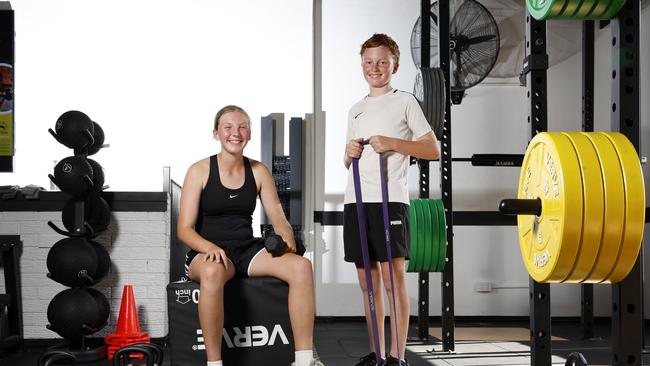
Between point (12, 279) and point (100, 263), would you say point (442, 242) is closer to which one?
point (100, 263)

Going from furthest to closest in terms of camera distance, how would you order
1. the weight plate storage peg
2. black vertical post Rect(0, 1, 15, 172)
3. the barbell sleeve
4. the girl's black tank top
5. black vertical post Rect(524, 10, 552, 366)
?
black vertical post Rect(0, 1, 15, 172), the girl's black tank top, black vertical post Rect(524, 10, 552, 366), the barbell sleeve, the weight plate storage peg

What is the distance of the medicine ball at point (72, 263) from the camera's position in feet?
12.3

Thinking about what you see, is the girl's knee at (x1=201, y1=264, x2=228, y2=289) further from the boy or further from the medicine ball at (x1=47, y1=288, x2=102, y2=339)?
the medicine ball at (x1=47, y1=288, x2=102, y2=339)

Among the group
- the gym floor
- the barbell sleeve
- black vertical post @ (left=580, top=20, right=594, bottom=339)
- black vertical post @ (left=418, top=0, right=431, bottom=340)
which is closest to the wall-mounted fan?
black vertical post @ (left=418, top=0, right=431, bottom=340)

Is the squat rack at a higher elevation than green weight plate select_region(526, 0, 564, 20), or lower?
lower

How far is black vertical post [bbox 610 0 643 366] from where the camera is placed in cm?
206

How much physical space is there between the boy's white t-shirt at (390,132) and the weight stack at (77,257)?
1.63m

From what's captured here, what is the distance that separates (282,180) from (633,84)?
12.2ft

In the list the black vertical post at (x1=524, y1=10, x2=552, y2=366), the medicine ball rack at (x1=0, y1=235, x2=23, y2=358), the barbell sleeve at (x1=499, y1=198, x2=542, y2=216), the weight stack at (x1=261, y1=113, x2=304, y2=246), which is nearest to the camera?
the barbell sleeve at (x1=499, y1=198, x2=542, y2=216)

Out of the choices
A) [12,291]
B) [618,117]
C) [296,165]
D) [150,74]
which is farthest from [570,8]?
[150,74]

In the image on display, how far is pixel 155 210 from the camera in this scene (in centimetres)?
442

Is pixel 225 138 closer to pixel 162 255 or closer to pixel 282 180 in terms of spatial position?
pixel 162 255

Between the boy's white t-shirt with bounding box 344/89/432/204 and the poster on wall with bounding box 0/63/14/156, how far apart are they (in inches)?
129

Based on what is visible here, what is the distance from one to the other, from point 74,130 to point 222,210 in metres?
1.38
